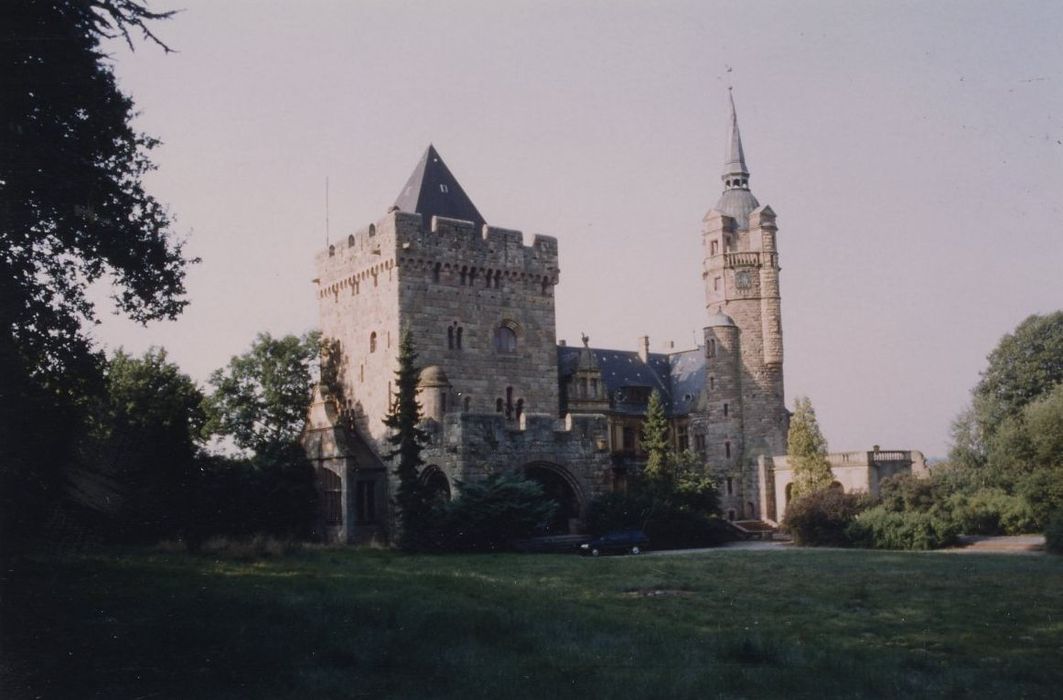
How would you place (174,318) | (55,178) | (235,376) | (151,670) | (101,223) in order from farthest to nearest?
1. (235,376)
2. (174,318)
3. (101,223)
4. (55,178)
5. (151,670)

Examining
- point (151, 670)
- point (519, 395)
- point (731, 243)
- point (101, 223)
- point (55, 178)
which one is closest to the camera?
point (151, 670)

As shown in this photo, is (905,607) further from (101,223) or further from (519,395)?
(519,395)

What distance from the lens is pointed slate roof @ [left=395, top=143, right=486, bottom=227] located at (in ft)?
143

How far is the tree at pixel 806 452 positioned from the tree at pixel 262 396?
23521mm

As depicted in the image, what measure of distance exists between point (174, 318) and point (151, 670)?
381 inches

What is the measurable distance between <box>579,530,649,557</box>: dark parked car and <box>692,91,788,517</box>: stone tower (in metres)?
15.7

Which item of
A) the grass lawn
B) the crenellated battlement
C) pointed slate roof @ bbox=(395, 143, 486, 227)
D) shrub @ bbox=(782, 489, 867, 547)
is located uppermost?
pointed slate roof @ bbox=(395, 143, 486, 227)

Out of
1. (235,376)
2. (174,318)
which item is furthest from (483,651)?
(235,376)

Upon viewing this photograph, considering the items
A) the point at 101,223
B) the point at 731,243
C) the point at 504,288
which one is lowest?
the point at 101,223

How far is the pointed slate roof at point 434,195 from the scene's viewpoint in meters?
43.7

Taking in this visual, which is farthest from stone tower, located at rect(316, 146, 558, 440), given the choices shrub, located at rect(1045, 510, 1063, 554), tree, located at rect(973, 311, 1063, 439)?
tree, located at rect(973, 311, 1063, 439)

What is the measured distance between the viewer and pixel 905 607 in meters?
15.8

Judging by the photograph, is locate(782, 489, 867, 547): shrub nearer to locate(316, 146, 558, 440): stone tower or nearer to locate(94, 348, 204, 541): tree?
locate(316, 146, 558, 440): stone tower

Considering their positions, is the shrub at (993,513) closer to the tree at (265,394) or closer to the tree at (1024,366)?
the tree at (1024,366)
